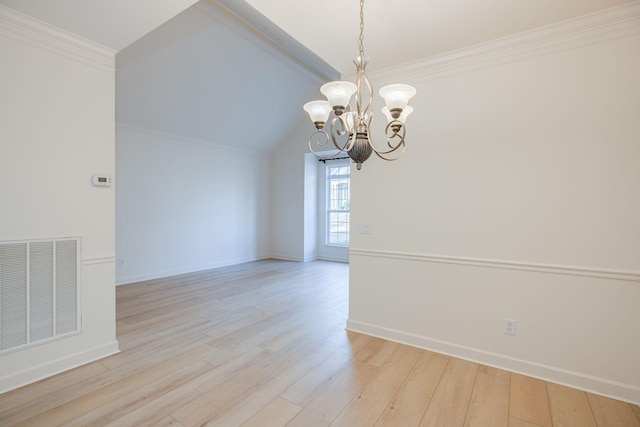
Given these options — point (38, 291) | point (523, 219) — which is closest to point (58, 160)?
point (38, 291)

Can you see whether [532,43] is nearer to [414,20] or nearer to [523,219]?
[414,20]

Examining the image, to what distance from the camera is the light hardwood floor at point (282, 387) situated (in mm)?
1799

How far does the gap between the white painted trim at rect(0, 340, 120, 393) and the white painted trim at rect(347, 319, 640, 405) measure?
228cm

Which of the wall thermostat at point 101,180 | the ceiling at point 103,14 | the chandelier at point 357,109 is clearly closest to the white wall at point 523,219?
the chandelier at point 357,109

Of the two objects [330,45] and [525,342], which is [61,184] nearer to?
[330,45]

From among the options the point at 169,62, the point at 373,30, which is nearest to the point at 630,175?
the point at 373,30

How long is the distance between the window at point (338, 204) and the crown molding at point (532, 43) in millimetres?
4437

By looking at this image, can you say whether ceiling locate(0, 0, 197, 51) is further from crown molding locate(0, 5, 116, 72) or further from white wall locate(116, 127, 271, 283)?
white wall locate(116, 127, 271, 283)

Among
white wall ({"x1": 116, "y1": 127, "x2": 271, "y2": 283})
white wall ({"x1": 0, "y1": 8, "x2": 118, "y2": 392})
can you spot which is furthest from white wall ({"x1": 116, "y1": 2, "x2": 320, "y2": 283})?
white wall ({"x1": 0, "y1": 8, "x2": 118, "y2": 392})

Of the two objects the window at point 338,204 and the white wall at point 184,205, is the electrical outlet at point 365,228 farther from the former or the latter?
the window at point 338,204

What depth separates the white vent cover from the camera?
201 centimetres

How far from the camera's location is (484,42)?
94.2 inches

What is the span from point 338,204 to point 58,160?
5666 millimetres

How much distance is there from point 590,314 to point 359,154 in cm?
202
